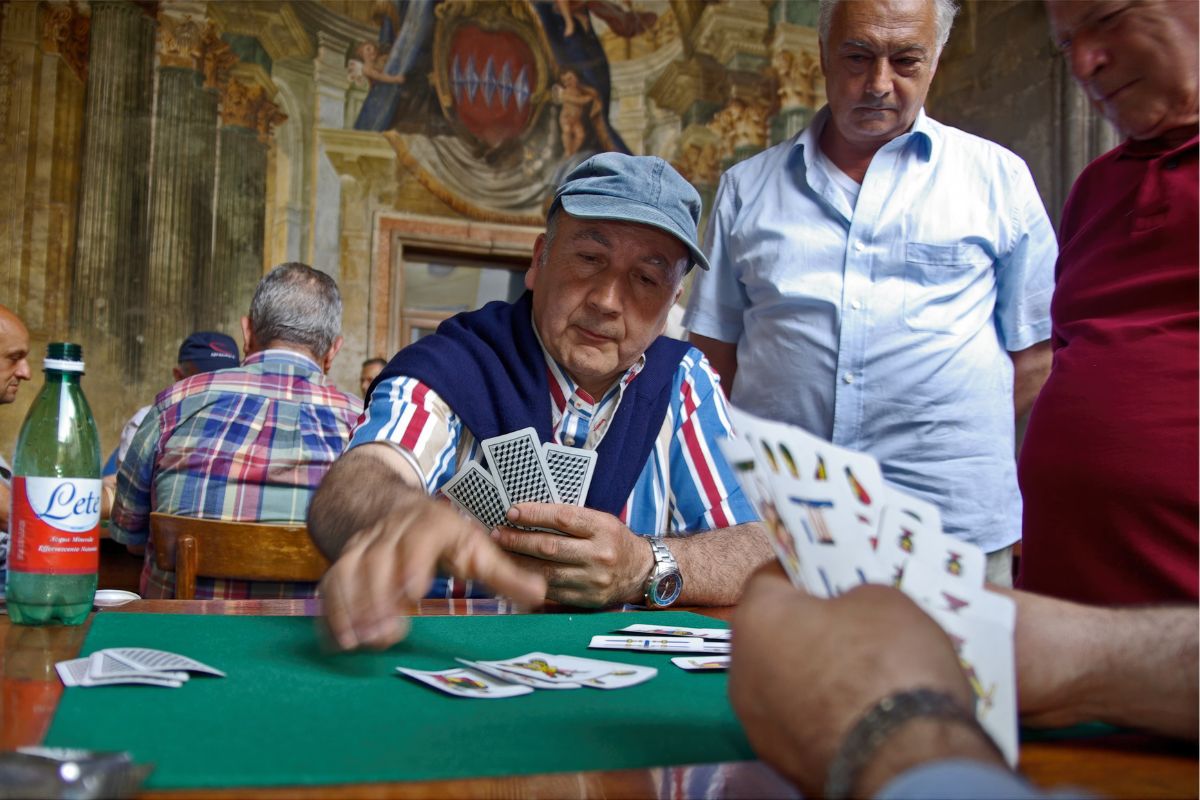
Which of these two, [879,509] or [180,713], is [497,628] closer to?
[180,713]

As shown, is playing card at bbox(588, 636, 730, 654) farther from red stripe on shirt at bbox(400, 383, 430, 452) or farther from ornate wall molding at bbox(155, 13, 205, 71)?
ornate wall molding at bbox(155, 13, 205, 71)

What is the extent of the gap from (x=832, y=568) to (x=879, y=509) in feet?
0.16

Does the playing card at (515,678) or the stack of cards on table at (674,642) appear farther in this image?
the stack of cards on table at (674,642)

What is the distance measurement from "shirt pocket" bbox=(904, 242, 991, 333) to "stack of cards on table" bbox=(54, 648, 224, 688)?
5.64 feet

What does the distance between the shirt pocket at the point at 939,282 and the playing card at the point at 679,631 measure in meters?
1.18

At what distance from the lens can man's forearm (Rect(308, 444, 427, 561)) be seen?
1.24 meters

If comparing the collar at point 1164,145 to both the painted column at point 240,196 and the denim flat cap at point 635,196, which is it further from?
the painted column at point 240,196

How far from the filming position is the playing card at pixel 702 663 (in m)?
0.99

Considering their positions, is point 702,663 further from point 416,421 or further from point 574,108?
point 574,108

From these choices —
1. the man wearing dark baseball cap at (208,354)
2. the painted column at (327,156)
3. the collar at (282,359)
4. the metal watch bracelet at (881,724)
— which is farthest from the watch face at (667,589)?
the painted column at (327,156)

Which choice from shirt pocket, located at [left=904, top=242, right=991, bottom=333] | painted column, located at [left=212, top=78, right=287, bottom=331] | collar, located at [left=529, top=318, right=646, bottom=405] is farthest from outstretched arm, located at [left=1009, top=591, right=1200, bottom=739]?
painted column, located at [left=212, top=78, right=287, bottom=331]

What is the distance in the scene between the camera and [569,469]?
1539 mm

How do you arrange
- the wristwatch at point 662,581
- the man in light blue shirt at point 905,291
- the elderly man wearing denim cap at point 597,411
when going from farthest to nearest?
1. the man in light blue shirt at point 905,291
2. the wristwatch at point 662,581
3. the elderly man wearing denim cap at point 597,411

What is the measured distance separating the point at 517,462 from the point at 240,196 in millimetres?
7775
